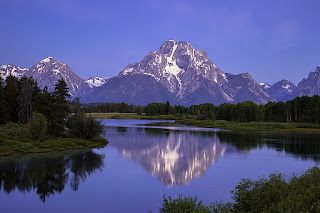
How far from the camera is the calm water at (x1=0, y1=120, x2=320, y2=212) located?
26.5m

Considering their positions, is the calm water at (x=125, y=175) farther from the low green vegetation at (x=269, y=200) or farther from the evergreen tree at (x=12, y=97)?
the evergreen tree at (x=12, y=97)

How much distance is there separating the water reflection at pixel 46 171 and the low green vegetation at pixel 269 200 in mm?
14496

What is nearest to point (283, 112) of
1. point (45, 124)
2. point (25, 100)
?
point (25, 100)

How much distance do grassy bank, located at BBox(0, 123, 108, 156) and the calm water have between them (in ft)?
10.5

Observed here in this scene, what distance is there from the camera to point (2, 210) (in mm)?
23656

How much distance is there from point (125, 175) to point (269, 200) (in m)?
21.4

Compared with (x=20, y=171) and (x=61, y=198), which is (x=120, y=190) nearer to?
(x=61, y=198)

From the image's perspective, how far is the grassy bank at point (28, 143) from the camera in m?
48.9

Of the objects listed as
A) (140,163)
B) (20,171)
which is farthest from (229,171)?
(20,171)

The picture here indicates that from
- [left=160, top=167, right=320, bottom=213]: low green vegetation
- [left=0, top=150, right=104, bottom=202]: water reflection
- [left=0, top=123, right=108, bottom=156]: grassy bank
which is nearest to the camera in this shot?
[left=160, top=167, right=320, bottom=213]: low green vegetation

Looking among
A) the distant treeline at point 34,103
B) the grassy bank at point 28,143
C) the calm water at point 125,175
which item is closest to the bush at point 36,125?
the grassy bank at point 28,143

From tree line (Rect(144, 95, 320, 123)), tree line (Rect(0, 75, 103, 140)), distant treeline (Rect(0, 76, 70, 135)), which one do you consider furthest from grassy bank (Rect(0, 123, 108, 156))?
tree line (Rect(144, 95, 320, 123))

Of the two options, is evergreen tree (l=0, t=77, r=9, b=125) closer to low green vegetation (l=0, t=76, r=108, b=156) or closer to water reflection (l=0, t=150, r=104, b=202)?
low green vegetation (l=0, t=76, r=108, b=156)

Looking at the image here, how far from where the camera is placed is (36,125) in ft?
176
